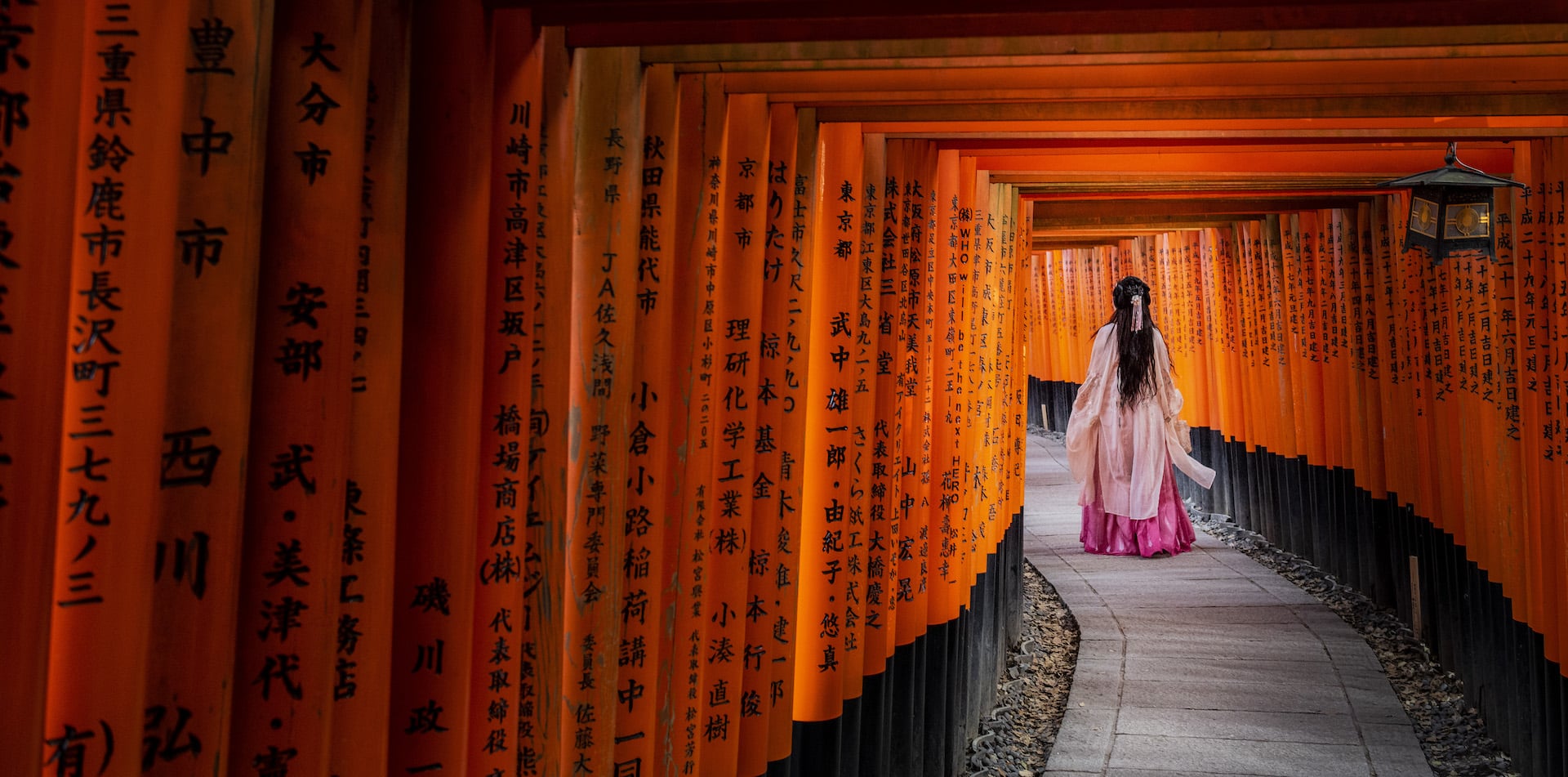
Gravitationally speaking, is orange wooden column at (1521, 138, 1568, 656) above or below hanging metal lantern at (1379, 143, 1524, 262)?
below

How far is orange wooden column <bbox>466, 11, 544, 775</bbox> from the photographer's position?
2295 millimetres

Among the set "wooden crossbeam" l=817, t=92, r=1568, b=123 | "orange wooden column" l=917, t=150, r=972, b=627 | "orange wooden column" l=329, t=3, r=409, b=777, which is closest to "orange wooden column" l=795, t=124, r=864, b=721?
"wooden crossbeam" l=817, t=92, r=1568, b=123

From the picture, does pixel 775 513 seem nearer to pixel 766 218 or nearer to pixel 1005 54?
pixel 766 218

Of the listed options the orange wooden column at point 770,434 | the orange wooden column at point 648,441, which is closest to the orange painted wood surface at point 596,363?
the orange wooden column at point 648,441

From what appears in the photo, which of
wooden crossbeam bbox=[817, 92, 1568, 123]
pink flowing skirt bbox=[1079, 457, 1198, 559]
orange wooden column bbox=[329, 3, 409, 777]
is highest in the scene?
wooden crossbeam bbox=[817, 92, 1568, 123]

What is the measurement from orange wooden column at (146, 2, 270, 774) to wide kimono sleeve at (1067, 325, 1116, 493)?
31.4 feet

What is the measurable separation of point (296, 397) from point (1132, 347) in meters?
9.51

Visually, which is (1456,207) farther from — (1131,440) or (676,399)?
(1131,440)

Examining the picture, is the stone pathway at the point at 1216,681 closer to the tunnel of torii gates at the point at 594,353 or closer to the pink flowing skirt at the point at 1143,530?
the pink flowing skirt at the point at 1143,530

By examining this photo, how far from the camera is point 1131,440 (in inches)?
412

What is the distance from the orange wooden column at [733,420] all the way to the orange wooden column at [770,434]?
139mm

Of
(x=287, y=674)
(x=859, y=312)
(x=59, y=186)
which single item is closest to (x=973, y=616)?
(x=859, y=312)

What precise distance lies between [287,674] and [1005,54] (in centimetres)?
248

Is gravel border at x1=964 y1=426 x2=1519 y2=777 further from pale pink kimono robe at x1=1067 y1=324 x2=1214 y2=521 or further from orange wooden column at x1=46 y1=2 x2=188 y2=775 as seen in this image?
orange wooden column at x1=46 y1=2 x2=188 y2=775
